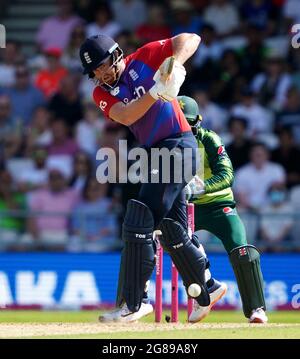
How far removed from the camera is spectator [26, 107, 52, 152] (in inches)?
568

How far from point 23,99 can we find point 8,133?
534 millimetres

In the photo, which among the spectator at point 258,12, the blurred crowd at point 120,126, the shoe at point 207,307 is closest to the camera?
the shoe at point 207,307

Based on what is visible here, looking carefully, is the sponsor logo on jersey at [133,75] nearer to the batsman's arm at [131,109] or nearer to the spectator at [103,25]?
the batsman's arm at [131,109]

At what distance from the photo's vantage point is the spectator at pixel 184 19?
15.0 metres

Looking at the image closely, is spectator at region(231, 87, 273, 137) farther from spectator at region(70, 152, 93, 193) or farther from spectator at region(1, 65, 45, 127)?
spectator at region(1, 65, 45, 127)

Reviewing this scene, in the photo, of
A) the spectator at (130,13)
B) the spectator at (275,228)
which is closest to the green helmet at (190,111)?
the spectator at (275,228)

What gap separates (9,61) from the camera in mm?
15273

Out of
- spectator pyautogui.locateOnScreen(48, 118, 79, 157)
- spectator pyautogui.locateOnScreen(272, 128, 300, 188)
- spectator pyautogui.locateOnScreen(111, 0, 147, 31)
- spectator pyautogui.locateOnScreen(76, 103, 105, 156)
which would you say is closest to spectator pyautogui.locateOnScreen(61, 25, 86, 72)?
spectator pyautogui.locateOnScreen(111, 0, 147, 31)

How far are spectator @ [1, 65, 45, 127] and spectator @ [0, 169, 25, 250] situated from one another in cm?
114

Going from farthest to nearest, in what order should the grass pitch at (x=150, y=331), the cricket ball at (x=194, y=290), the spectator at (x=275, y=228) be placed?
the spectator at (x=275, y=228) → the cricket ball at (x=194, y=290) → the grass pitch at (x=150, y=331)

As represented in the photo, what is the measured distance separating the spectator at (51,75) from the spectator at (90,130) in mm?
788

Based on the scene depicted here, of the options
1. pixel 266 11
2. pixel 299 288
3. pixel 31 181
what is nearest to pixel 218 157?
pixel 299 288

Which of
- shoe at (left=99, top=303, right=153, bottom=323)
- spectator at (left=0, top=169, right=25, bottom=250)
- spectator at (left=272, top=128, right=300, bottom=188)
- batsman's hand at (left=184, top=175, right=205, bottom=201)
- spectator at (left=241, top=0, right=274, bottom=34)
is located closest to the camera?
shoe at (left=99, top=303, right=153, bottom=323)

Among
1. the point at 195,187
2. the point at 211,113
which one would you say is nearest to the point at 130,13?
the point at 211,113
